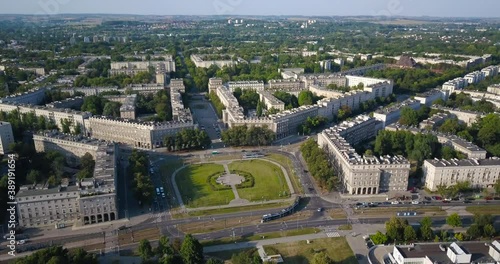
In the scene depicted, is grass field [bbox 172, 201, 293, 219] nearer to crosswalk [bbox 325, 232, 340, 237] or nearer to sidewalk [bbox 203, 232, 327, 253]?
sidewalk [bbox 203, 232, 327, 253]

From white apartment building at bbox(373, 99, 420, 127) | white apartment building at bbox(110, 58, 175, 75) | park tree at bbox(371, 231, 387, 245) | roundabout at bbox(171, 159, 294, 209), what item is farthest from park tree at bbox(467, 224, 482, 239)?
white apartment building at bbox(110, 58, 175, 75)

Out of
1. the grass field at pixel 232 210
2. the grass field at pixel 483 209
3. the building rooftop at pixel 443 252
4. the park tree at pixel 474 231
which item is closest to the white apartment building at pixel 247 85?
the grass field at pixel 232 210

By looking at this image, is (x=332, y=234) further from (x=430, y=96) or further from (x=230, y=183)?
(x=430, y=96)

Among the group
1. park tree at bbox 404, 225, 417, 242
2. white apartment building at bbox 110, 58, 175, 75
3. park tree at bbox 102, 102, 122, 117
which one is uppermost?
white apartment building at bbox 110, 58, 175, 75

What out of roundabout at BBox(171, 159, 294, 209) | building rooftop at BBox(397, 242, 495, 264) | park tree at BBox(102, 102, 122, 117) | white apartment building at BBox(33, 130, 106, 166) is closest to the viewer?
building rooftop at BBox(397, 242, 495, 264)

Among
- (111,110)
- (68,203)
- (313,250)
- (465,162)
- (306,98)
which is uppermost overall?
(306,98)

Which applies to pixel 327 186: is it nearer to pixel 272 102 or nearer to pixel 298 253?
pixel 298 253

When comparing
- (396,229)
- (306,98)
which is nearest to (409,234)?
(396,229)
